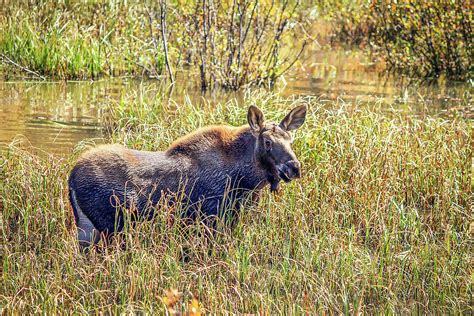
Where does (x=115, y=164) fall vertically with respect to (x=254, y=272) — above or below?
above

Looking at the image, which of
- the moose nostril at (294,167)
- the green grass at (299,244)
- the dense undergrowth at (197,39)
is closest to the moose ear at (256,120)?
the moose nostril at (294,167)

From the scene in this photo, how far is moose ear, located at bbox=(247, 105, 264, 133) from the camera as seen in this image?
777 centimetres

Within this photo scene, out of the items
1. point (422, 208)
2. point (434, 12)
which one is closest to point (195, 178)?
point (422, 208)

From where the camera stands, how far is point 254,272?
7008 millimetres

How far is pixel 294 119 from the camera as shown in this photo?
802cm

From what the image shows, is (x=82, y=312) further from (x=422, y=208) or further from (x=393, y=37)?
(x=393, y=37)

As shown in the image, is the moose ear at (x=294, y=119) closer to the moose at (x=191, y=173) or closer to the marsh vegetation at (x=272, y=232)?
the moose at (x=191, y=173)

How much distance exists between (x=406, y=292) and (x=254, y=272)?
4.04ft

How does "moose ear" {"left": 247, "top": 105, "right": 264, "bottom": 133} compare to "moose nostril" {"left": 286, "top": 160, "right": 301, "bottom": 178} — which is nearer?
"moose nostril" {"left": 286, "top": 160, "right": 301, "bottom": 178}

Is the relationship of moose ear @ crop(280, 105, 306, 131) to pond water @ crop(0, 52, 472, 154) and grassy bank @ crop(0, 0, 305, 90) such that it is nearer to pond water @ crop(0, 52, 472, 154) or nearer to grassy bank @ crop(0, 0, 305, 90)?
pond water @ crop(0, 52, 472, 154)

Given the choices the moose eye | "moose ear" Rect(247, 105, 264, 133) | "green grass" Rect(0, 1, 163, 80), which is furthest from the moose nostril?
"green grass" Rect(0, 1, 163, 80)

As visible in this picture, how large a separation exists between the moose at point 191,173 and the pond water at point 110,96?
2.83 meters

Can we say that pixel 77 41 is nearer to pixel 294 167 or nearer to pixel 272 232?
pixel 272 232

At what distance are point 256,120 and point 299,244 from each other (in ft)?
3.69
